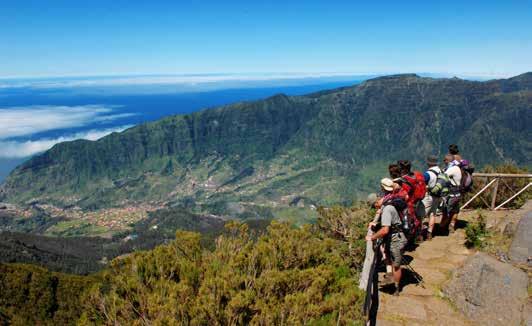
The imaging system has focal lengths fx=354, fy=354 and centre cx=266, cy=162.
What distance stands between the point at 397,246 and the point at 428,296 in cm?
164

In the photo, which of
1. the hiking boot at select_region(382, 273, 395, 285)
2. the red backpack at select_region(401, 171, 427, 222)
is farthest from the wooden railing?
the hiking boot at select_region(382, 273, 395, 285)

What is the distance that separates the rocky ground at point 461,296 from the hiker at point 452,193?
3.10 metres

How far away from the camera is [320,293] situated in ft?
23.6

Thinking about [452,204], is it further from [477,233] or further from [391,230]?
[391,230]

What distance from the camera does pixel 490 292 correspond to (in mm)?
8578

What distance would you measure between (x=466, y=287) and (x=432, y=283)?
118 centimetres

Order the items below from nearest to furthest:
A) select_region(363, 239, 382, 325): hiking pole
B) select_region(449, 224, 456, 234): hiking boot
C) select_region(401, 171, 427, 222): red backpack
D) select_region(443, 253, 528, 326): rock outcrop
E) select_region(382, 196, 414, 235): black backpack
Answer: select_region(363, 239, 382, 325): hiking pole
select_region(443, 253, 528, 326): rock outcrop
select_region(382, 196, 414, 235): black backpack
select_region(401, 171, 427, 222): red backpack
select_region(449, 224, 456, 234): hiking boot

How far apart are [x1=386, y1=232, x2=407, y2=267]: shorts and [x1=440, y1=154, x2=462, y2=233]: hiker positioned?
548 cm

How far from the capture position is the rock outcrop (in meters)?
8.09

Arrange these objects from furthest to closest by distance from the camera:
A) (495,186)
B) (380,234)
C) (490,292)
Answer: (495,186)
(380,234)
(490,292)

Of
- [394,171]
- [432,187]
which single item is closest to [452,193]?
[432,187]

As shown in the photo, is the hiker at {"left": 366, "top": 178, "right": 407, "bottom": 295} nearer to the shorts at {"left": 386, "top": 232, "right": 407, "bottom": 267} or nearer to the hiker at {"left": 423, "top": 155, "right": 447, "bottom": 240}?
the shorts at {"left": 386, "top": 232, "right": 407, "bottom": 267}

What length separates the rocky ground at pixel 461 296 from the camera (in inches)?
324

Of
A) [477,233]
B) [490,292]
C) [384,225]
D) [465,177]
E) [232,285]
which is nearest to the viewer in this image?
[232,285]
